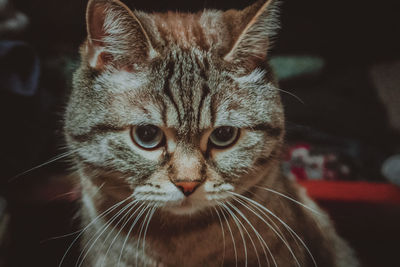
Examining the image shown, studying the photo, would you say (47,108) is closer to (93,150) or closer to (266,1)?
(93,150)

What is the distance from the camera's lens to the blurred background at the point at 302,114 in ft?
3.51

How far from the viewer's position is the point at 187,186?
2.04ft

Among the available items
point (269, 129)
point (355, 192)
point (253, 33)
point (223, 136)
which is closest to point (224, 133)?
point (223, 136)

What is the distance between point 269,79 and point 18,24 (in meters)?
0.90

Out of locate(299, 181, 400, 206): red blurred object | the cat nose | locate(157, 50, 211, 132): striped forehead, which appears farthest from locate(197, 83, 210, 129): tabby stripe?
locate(299, 181, 400, 206): red blurred object

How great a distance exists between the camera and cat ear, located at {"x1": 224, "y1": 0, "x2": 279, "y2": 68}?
26.5 inches

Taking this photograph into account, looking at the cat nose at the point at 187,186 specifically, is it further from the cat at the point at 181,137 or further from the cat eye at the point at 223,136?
the cat eye at the point at 223,136

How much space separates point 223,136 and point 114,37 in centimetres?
30

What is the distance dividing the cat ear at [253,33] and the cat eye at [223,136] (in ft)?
0.49

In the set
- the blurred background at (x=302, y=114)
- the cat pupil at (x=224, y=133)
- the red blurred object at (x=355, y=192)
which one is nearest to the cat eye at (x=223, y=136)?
the cat pupil at (x=224, y=133)

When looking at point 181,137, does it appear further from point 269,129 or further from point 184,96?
point 269,129

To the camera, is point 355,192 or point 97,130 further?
point 355,192

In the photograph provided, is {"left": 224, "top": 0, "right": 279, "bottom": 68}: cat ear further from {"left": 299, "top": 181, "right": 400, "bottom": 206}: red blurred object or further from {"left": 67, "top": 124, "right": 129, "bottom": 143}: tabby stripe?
{"left": 299, "top": 181, "right": 400, "bottom": 206}: red blurred object

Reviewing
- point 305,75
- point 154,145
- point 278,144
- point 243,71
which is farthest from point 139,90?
point 305,75
